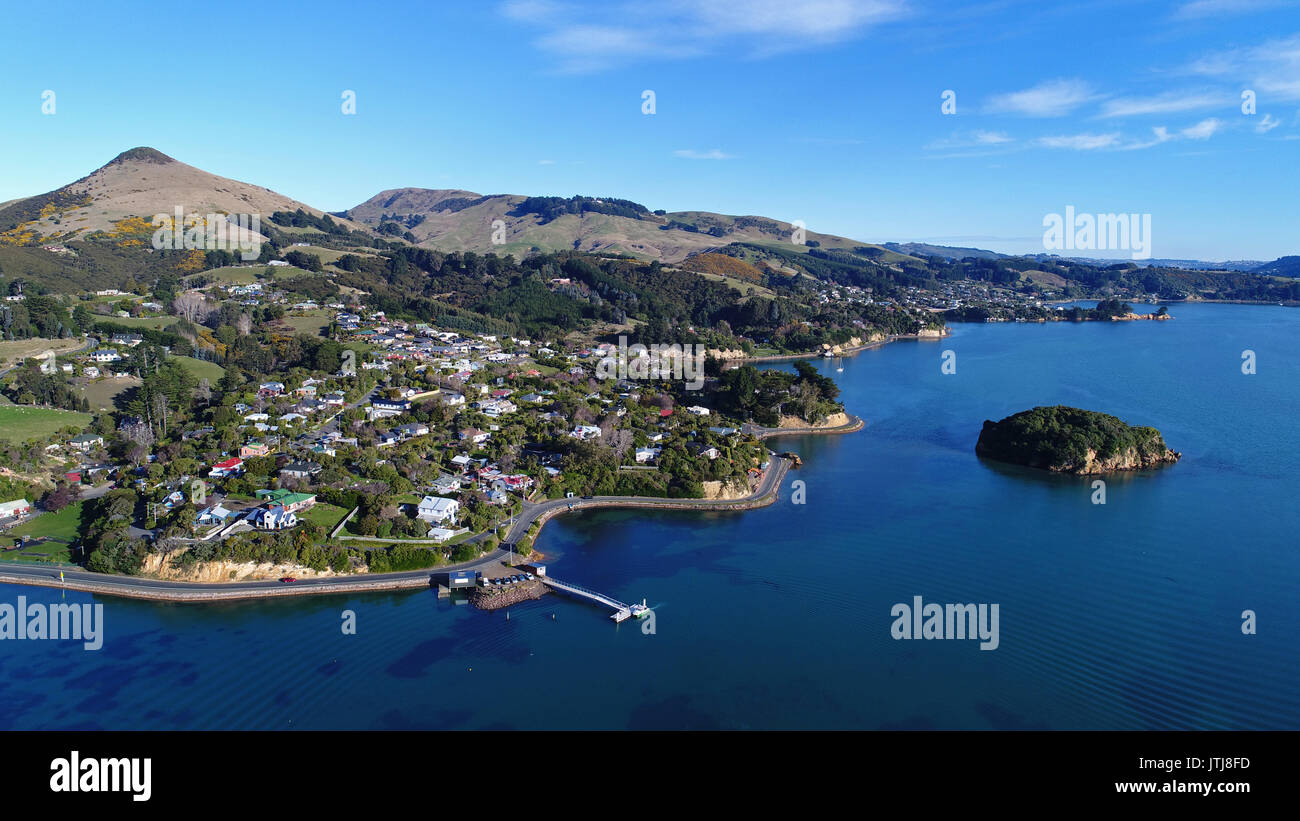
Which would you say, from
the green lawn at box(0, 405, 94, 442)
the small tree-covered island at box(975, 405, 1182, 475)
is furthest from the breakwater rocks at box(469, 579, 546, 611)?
the small tree-covered island at box(975, 405, 1182, 475)

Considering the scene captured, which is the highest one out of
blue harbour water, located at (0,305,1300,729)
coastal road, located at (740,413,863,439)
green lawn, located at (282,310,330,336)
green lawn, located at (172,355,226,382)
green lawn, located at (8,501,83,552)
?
green lawn, located at (282,310,330,336)

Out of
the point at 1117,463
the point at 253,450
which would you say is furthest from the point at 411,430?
the point at 1117,463

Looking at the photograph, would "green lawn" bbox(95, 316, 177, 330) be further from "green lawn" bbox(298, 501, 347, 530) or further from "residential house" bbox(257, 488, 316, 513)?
"green lawn" bbox(298, 501, 347, 530)

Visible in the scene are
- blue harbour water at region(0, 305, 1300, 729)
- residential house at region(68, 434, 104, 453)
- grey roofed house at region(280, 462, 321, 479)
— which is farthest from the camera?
residential house at region(68, 434, 104, 453)

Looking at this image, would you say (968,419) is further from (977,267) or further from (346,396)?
(977,267)

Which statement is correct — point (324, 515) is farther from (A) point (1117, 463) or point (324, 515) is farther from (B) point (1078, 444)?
(A) point (1117, 463)

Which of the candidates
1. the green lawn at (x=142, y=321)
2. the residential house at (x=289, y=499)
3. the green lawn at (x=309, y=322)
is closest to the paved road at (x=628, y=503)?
the residential house at (x=289, y=499)

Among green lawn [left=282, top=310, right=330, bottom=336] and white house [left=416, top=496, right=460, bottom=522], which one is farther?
green lawn [left=282, top=310, right=330, bottom=336]
